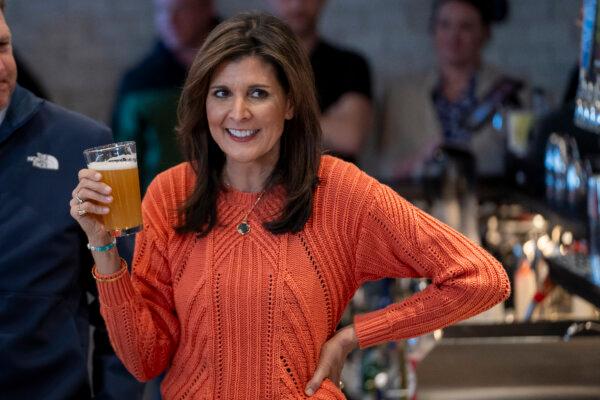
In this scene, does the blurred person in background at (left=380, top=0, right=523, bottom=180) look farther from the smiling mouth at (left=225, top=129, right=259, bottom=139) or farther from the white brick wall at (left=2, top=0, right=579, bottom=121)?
the smiling mouth at (left=225, top=129, right=259, bottom=139)

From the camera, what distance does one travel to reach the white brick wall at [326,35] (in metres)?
7.12

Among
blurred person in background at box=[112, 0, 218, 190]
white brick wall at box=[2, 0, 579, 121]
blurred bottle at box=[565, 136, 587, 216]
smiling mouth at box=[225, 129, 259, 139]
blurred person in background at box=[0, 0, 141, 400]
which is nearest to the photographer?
smiling mouth at box=[225, 129, 259, 139]

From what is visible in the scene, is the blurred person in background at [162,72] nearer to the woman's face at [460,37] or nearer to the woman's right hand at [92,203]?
the woman's face at [460,37]

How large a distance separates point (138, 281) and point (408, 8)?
506 centimetres

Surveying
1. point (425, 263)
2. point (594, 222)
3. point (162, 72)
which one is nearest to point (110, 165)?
→ point (425, 263)

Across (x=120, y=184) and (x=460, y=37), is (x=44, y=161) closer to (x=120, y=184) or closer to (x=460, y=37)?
(x=120, y=184)

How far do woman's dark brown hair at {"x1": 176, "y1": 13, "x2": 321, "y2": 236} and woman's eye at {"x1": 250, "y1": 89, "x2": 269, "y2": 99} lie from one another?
1.9 inches

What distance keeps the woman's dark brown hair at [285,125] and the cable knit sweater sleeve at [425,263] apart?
0.16m

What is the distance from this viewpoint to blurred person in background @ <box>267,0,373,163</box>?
6863 mm

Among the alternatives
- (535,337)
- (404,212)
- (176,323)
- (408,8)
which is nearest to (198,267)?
(176,323)

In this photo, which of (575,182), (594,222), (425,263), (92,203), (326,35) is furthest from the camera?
(326,35)

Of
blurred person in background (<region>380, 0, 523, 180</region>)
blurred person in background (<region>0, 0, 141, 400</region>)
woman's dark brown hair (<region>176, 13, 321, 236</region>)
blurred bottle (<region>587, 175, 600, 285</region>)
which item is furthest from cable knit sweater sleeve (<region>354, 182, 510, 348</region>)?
blurred person in background (<region>380, 0, 523, 180</region>)

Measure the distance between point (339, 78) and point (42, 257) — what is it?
450 centimetres

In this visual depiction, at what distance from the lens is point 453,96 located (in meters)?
7.07
